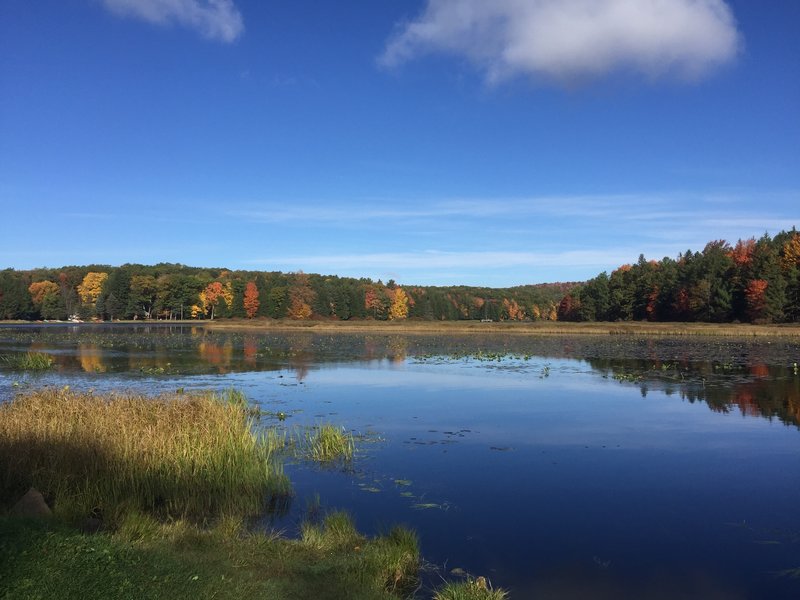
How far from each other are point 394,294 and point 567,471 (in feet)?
447

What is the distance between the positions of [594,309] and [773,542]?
103m

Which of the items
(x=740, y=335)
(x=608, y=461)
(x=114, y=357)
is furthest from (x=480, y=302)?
(x=608, y=461)

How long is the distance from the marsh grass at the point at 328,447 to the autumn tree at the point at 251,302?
371 feet

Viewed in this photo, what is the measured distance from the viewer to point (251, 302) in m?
124

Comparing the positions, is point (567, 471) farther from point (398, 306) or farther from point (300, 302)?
point (398, 306)

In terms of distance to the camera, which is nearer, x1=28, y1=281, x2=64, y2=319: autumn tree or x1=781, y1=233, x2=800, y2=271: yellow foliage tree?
x1=781, y1=233, x2=800, y2=271: yellow foliage tree

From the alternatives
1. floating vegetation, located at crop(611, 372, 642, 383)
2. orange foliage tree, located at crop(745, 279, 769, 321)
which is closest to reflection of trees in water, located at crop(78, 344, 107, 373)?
floating vegetation, located at crop(611, 372, 642, 383)

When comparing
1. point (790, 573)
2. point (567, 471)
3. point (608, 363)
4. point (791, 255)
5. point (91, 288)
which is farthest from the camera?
point (91, 288)

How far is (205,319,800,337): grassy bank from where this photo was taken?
218 feet

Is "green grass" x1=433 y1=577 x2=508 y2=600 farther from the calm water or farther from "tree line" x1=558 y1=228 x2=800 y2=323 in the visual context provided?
"tree line" x1=558 y1=228 x2=800 y2=323

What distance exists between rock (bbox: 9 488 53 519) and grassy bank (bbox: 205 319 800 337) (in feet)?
230

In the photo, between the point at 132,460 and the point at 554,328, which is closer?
the point at 132,460

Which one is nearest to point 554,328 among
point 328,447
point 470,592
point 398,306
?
point 328,447

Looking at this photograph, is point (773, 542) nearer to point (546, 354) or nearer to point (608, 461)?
point (608, 461)
